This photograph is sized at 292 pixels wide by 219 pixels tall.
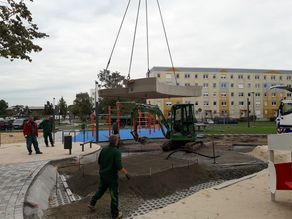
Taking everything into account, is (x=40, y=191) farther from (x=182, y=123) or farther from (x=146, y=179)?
(x=182, y=123)

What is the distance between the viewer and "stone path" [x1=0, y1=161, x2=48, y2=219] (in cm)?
731

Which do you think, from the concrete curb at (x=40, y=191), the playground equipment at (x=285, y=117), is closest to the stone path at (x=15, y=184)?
the concrete curb at (x=40, y=191)

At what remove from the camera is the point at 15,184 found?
9.73 meters

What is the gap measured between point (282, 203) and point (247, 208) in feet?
2.85

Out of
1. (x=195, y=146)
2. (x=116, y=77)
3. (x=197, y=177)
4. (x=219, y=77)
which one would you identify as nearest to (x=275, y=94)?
(x=219, y=77)

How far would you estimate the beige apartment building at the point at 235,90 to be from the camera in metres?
92.4

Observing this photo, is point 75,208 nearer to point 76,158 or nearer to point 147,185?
point 147,185

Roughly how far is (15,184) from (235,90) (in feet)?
295

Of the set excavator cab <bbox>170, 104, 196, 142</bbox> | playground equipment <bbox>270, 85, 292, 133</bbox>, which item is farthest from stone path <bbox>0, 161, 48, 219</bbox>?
playground equipment <bbox>270, 85, 292, 133</bbox>

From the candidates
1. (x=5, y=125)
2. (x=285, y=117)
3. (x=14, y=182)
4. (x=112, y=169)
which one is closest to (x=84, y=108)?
(x=5, y=125)

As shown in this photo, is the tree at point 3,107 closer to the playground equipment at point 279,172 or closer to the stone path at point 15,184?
the stone path at point 15,184

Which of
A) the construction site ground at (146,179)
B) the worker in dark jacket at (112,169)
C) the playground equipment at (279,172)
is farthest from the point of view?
the construction site ground at (146,179)

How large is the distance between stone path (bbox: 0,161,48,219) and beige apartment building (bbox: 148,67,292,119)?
78.6 metres

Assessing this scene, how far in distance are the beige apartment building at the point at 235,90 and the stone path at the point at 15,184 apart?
3094 inches
